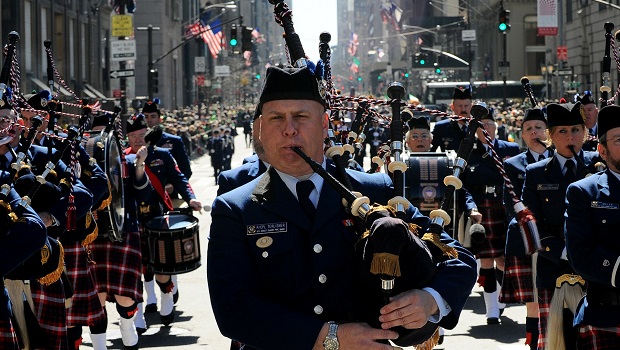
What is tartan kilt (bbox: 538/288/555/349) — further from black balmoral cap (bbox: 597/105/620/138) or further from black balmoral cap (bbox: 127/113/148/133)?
black balmoral cap (bbox: 127/113/148/133)

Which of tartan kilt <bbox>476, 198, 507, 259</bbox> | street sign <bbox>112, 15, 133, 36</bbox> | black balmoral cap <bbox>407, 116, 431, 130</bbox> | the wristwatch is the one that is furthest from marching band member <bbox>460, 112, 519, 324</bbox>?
street sign <bbox>112, 15, 133, 36</bbox>

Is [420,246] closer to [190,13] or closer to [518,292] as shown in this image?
[518,292]

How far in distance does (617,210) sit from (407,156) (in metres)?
4.77

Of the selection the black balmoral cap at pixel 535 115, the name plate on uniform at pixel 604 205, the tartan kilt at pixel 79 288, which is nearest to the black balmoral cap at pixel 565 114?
the black balmoral cap at pixel 535 115

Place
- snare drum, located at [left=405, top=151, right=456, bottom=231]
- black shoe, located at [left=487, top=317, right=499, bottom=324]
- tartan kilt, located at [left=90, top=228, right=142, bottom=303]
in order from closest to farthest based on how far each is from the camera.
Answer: tartan kilt, located at [left=90, top=228, right=142, bottom=303]
snare drum, located at [left=405, top=151, right=456, bottom=231]
black shoe, located at [left=487, top=317, right=499, bottom=324]

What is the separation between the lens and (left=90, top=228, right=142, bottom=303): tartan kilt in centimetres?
955

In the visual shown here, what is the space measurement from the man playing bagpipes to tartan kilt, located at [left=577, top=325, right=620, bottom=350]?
2.20 meters

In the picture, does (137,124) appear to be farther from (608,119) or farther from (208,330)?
(608,119)

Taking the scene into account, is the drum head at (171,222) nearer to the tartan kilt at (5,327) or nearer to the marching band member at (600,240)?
the tartan kilt at (5,327)

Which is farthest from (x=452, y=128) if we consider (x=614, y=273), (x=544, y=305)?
(x=614, y=273)

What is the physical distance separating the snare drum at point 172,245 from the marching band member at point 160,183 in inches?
11.7

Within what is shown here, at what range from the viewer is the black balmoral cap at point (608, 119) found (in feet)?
18.4

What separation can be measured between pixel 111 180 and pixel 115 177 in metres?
0.15

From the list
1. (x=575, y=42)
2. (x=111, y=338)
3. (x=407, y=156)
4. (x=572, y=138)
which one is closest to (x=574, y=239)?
(x=572, y=138)
